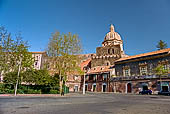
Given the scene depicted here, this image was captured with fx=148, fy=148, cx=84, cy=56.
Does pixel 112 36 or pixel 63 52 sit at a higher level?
pixel 112 36

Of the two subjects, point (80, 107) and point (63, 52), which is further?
point (63, 52)

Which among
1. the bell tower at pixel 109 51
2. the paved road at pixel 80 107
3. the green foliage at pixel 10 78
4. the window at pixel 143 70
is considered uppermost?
the bell tower at pixel 109 51

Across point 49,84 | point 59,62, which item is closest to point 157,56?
point 59,62

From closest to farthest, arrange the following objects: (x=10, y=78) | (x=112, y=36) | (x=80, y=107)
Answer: (x=80, y=107) → (x=10, y=78) → (x=112, y=36)

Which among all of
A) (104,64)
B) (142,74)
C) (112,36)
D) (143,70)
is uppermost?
(112,36)

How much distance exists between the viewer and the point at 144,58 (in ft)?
124

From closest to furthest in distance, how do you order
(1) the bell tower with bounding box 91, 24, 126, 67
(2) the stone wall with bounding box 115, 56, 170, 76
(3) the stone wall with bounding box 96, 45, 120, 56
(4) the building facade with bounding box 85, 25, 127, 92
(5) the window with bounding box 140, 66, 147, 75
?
(2) the stone wall with bounding box 115, 56, 170, 76
(5) the window with bounding box 140, 66, 147, 75
(4) the building facade with bounding box 85, 25, 127, 92
(1) the bell tower with bounding box 91, 24, 126, 67
(3) the stone wall with bounding box 96, 45, 120, 56

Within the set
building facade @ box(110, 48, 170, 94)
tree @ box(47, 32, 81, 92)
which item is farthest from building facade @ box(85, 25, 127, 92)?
tree @ box(47, 32, 81, 92)

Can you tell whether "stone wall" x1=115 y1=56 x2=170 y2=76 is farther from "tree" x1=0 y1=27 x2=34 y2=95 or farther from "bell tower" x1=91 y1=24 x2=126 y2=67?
"tree" x1=0 y1=27 x2=34 y2=95

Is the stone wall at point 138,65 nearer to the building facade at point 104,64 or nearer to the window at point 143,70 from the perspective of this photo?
the window at point 143,70

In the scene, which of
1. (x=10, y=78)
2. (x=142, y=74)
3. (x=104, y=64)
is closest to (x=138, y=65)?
(x=142, y=74)

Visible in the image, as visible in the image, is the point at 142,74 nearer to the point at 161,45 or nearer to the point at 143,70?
the point at 143,70

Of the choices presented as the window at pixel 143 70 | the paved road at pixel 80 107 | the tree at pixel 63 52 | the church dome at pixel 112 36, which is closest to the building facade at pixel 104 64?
the church dome at pixel 112 36

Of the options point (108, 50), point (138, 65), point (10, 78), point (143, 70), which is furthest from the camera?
point (108, 50)
